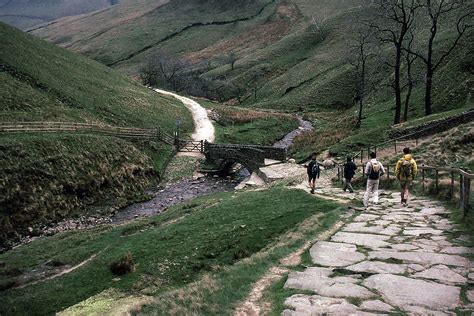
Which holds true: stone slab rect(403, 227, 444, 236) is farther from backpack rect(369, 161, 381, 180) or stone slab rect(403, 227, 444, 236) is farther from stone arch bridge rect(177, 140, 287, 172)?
stone arch bridge rect(177, 140, 287, 172)

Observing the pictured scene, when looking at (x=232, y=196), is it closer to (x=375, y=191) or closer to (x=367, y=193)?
(x=375, y=191)

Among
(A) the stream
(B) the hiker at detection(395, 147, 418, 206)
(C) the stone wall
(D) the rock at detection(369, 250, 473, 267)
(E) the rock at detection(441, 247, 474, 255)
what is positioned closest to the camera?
(D) the rock at detection(369, 250, 473, 267)

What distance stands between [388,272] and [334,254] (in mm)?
1887

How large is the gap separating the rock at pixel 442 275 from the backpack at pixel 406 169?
8393 mm

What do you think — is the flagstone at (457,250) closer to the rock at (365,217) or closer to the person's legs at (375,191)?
the rock at (365,217)

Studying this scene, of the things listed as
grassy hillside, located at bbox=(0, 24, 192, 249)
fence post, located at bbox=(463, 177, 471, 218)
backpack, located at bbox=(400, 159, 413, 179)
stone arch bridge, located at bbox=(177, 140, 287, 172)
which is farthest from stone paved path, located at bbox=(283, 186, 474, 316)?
stone arch bridge, located at bbox=(177, 140, 287, 172)

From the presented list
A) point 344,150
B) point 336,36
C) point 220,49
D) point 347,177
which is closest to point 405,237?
point 347,177

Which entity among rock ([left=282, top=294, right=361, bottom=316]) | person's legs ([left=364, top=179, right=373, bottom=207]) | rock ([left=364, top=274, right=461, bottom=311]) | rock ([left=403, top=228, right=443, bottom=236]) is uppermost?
person's legs ([left=364, top=179, right=373, bottom=207])

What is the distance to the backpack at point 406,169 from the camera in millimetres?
18156

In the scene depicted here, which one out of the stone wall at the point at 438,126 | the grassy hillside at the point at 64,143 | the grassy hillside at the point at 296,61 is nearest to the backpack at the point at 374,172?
the stone wall at the point at 438,126

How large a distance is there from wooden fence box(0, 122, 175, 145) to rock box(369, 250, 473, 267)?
34233mm

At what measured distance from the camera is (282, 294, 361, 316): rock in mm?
8258

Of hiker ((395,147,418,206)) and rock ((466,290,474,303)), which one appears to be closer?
rock ((466,290,474,303))

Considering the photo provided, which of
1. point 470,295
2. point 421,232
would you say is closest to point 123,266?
point 421,232
